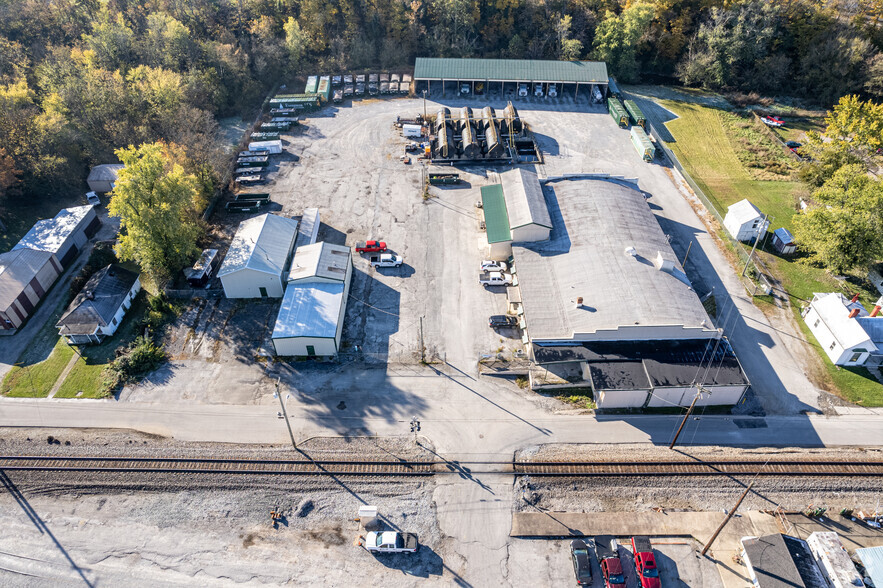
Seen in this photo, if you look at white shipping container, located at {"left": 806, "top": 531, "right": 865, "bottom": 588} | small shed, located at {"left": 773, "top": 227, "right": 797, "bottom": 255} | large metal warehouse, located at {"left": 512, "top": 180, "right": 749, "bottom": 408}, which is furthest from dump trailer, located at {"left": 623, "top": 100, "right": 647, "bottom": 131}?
white shipping container, located at {"left": 806, "top": 531, "right": 865, "bottom": 588}

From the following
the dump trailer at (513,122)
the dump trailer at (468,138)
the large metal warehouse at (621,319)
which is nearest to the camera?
the large metal warehouse at (621,319)

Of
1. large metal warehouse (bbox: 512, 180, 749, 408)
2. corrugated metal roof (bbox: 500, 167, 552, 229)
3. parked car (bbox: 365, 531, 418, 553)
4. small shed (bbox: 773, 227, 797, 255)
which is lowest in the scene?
parked car (bbox: 365, 531, 418, 553)

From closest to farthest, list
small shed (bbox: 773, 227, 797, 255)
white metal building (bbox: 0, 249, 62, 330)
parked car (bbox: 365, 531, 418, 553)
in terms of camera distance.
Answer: parked car (bbox: 365, 531, 418, 553) < white metal building (bbox: 0, 249, 62, 330) < small shed (bbox: 773, 227, 797, 255)

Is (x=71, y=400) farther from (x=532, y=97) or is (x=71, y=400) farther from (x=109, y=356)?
(x=532, y=97)

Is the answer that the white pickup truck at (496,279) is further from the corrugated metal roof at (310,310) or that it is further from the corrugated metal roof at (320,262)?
the corrugated metal roof at (310,310)

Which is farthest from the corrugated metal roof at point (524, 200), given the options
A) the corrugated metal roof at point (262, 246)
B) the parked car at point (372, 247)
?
the corrugated metal roof at point (262, 246)

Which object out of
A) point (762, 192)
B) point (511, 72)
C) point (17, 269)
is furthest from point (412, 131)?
point (17, 269)

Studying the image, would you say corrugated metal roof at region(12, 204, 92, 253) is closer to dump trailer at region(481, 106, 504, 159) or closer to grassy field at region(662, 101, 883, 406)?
dump trailer at region(481, 106, 504, 159)
